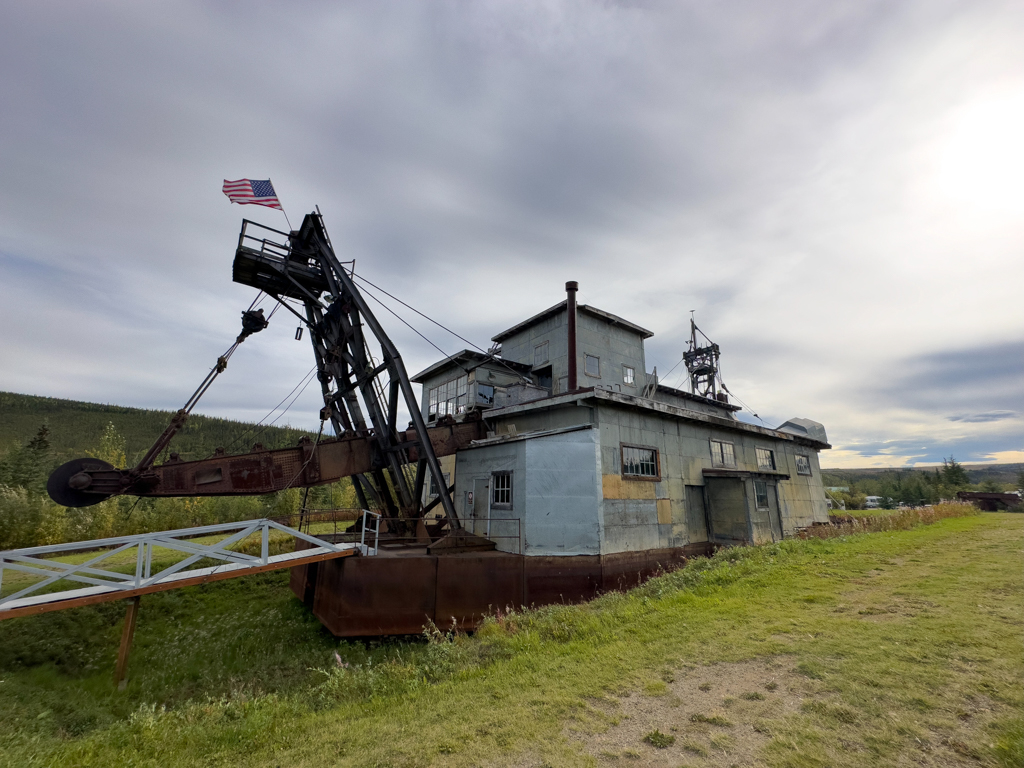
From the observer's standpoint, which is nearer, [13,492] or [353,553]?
[353,553]

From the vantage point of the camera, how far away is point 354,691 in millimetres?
6625

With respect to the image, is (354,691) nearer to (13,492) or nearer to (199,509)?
(13,492)

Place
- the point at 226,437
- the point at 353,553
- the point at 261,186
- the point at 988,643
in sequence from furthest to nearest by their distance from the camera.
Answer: the point at 226,437, the point at 261,186, the point at 353,553, the point at 988,643

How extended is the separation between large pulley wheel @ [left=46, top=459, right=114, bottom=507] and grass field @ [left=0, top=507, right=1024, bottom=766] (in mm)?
3547

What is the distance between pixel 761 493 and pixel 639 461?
5.85m

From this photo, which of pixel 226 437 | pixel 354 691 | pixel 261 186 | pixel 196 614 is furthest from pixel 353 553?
pixel 226 437

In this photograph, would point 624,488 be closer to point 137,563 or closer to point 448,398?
point 448,398

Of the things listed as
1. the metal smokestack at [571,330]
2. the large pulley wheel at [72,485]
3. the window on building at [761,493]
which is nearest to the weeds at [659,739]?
the large pulley wheel at [72,485]

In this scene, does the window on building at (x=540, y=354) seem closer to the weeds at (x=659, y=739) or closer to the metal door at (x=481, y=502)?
the metal door at (x=481, y=502)

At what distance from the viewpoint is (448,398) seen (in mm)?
21734

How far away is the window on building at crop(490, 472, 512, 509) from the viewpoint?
1435 centimetres

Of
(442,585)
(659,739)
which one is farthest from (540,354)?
(659,739)

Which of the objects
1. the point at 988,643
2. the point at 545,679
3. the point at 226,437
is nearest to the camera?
the point at 988,643

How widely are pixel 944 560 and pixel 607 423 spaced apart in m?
8.94
